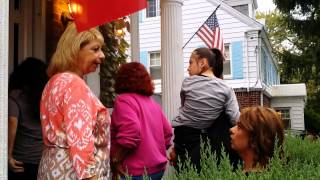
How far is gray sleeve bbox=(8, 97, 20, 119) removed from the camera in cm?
329

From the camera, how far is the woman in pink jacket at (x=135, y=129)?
11.2ft

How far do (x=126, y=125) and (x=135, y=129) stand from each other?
0.07 metres

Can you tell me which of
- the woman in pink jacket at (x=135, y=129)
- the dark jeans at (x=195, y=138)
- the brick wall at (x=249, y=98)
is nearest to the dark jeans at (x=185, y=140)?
the dark jeans at (x=195, y=138)

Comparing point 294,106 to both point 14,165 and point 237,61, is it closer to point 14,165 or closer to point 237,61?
point 237,61

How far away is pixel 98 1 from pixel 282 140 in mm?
1757

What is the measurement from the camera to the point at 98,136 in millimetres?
2658

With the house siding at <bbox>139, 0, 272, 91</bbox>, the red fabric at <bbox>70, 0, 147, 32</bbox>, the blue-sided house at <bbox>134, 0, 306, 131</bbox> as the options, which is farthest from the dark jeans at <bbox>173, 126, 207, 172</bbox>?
the house siding at <bbox>139, 0, 272, 91</bbox>

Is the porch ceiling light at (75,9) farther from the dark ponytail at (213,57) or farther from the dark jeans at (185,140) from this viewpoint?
the dark jeans at (185,140)

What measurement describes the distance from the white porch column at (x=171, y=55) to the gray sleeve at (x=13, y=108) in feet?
7.83

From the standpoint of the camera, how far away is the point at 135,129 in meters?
3.39

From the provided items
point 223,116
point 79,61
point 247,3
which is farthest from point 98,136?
point 247,3

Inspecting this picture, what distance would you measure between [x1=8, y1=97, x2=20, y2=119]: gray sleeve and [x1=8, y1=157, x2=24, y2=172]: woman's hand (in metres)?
0.32

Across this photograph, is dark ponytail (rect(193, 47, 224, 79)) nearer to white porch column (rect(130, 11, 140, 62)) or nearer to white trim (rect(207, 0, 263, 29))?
white porch column (rect(130, 11, 140, 62))

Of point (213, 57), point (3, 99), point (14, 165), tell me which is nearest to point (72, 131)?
point (3, 99)
